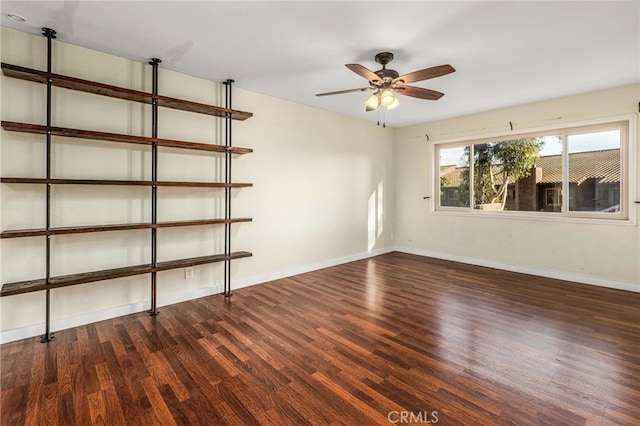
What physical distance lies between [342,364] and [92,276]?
2.29m

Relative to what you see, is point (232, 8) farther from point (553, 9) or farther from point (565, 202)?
point (565, 202)

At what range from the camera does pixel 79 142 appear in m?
2.79

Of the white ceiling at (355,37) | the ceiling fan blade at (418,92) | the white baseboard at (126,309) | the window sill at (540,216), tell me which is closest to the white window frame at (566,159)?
the window sill at (540,216)

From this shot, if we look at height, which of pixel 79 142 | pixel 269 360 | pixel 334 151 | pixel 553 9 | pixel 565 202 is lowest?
pixel 269 360

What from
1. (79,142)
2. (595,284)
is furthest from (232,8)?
(595,284)

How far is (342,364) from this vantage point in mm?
2191

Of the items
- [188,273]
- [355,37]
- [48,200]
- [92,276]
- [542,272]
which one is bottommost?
[542,272]

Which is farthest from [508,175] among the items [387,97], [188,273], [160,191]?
[160,191]

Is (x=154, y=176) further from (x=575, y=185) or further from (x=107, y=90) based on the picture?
(x=575, y=185)

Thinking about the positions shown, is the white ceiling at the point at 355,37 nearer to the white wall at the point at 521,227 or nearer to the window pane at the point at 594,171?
the white wall at the point at 521,227

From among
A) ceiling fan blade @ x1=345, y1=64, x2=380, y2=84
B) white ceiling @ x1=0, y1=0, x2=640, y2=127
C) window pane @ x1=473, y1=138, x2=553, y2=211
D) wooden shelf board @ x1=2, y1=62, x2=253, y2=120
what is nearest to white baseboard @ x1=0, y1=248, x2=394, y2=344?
wooden shelf board @ x1=2, y1=62, x2=253, y2=120

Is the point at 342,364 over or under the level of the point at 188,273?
under

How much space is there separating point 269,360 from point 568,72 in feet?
14.0

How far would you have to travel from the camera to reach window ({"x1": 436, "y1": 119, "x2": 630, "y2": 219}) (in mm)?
4066
